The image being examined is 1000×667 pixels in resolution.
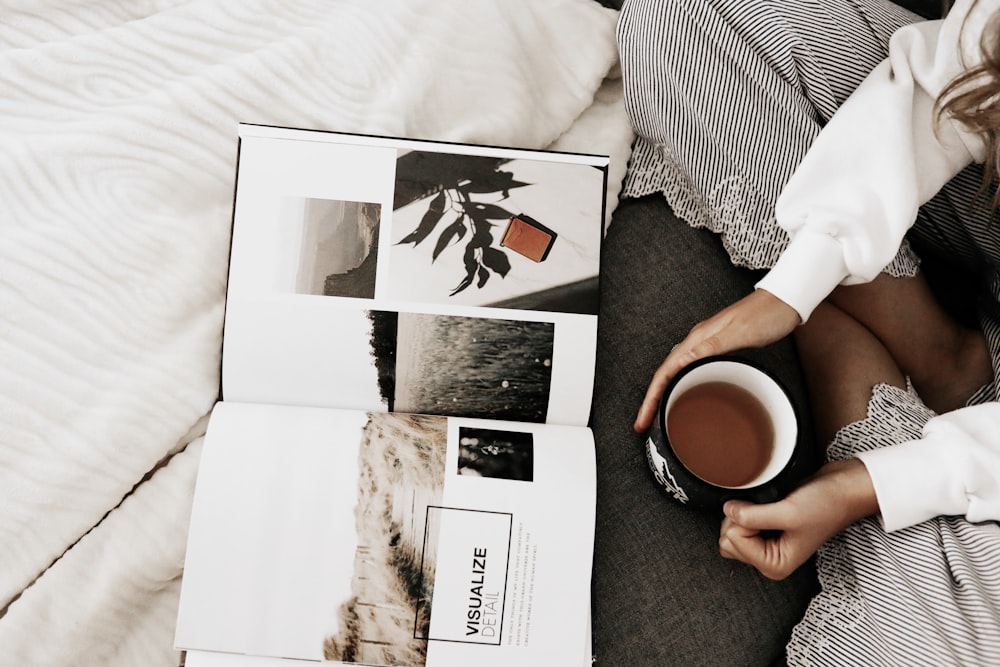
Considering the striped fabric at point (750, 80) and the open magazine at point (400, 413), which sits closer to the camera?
the open magazine at point (400, 413)

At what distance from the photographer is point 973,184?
26.0 inches

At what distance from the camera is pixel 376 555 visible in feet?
1.74

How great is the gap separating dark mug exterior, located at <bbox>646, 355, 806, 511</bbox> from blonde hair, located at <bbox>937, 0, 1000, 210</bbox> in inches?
10.1

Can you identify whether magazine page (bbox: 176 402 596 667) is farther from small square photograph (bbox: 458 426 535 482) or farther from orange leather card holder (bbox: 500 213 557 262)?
orange leather card holder (bbox: 500 213 557 262)

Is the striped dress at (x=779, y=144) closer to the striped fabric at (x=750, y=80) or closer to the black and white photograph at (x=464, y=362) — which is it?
the striped fabric at (x=750, y=80)

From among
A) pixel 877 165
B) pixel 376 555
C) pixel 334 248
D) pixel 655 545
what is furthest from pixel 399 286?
pixel 877 165

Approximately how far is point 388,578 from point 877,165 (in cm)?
53

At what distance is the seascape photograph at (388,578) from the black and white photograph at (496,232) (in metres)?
0.16

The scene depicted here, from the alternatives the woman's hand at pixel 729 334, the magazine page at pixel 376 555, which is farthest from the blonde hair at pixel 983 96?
the magazine page at pixel 376 555

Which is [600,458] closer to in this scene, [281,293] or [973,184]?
[281,293]

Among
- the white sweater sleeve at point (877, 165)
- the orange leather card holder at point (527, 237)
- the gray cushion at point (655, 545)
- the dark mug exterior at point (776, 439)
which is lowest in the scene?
the gray cushion at point (655, 545)

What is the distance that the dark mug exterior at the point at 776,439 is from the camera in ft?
1.69

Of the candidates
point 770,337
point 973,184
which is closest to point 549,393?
point 770,337

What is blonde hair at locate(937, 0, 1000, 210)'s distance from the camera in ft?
1.70
